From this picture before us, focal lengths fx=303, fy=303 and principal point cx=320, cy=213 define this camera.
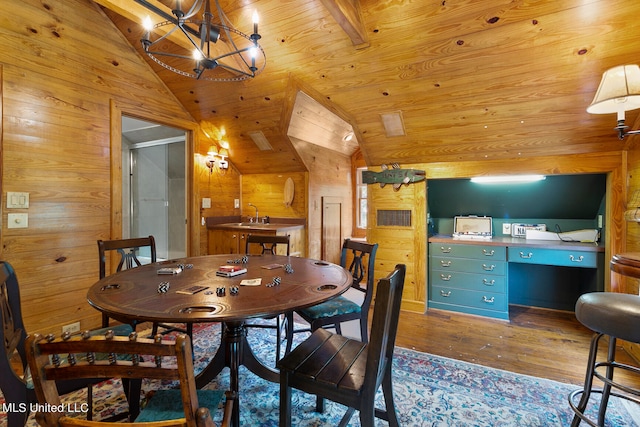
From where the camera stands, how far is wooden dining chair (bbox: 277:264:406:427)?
1.14m

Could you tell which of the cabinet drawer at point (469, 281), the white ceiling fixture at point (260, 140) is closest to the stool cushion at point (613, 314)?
the cabinet drawer at point (469, 281)

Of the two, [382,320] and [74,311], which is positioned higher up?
[382,320]

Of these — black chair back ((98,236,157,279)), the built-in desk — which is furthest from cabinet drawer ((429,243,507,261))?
black chair back ((98,236,157,279))

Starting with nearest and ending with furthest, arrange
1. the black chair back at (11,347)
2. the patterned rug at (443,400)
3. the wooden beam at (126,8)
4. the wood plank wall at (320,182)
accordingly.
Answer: the black chair back at (11,347) < the patterned rug at (443,400) < the wooden beam at (126,8) < the wood plank wall at (320,182)

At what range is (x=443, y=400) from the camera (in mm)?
1875

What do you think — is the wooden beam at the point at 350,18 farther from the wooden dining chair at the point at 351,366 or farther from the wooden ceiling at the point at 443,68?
the wooden dining chair at the point at 351,366

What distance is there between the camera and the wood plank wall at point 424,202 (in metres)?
2.61

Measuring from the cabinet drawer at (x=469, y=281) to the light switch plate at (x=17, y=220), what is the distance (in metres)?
3.84

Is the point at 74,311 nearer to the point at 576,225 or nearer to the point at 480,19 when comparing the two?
the point at 480,19

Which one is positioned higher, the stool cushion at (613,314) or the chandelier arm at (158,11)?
the chandelier arm at (158,11)

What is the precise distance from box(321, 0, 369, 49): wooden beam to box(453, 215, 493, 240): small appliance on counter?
2.32 m

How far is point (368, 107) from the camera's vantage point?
298cm

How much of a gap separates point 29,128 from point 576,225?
5195 mm

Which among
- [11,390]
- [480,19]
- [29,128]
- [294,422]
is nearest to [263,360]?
[294,422]
